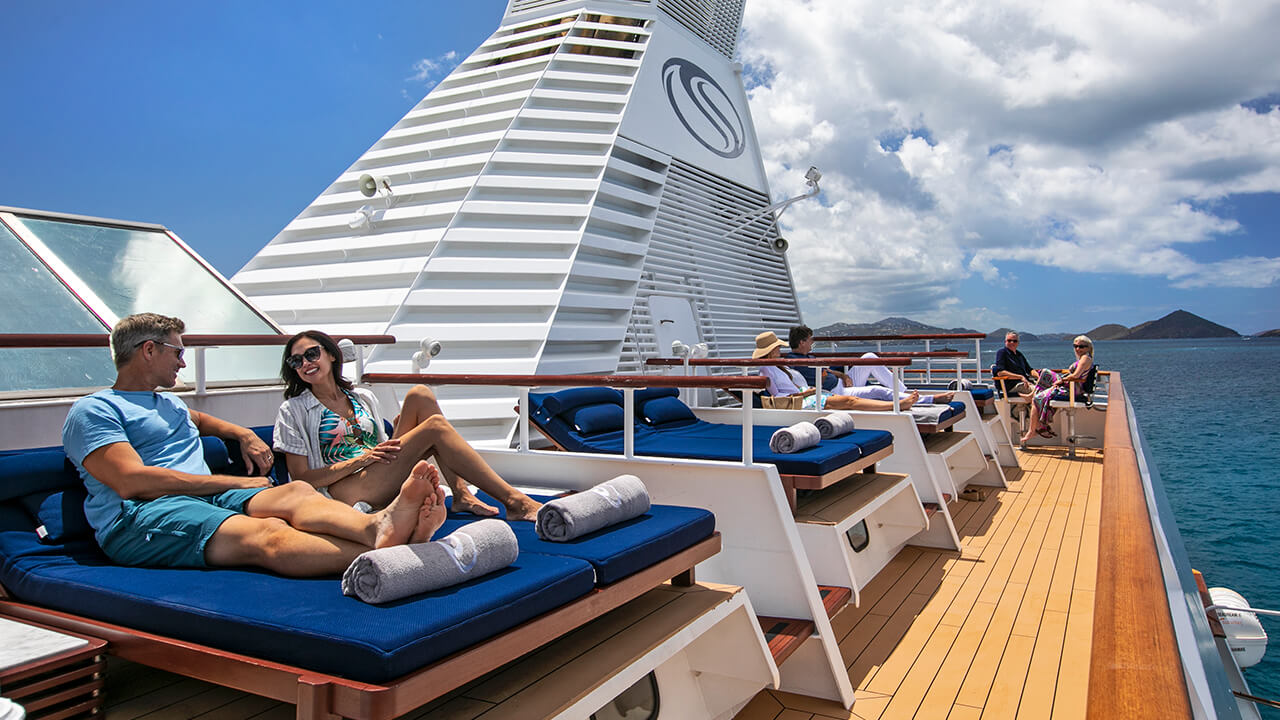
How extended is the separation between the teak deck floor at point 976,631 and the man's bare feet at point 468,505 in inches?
43.3

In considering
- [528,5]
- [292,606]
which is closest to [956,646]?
[292,606]

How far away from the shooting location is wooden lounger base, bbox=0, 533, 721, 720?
1.41 metres

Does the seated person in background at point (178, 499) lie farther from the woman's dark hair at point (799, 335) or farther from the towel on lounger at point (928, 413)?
the woman's dark hair at point (799, 335)

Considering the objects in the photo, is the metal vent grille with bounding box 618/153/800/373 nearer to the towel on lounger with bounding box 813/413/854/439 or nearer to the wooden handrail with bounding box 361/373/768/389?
the towel on lounger with bounding box 813/413/854/439

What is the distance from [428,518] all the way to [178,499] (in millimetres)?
800

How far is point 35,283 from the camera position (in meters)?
3.28

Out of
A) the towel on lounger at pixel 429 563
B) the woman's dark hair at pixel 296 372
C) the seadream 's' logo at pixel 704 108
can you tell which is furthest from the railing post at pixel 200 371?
the seadream 's' logo at pixel 704 108

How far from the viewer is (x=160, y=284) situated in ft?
12.6

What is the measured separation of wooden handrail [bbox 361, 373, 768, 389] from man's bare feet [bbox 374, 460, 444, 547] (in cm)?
118

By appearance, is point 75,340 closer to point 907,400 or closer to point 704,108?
point 907,400

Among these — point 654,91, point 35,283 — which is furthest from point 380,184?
point 35,283

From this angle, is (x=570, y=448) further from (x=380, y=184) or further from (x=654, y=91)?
(x=654, y=91)

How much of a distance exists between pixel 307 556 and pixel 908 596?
2892mm

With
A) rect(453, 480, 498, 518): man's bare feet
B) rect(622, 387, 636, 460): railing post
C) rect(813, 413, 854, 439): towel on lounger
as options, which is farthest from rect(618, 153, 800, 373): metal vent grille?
rect(453, 480, 498, 518): man's bare feet
